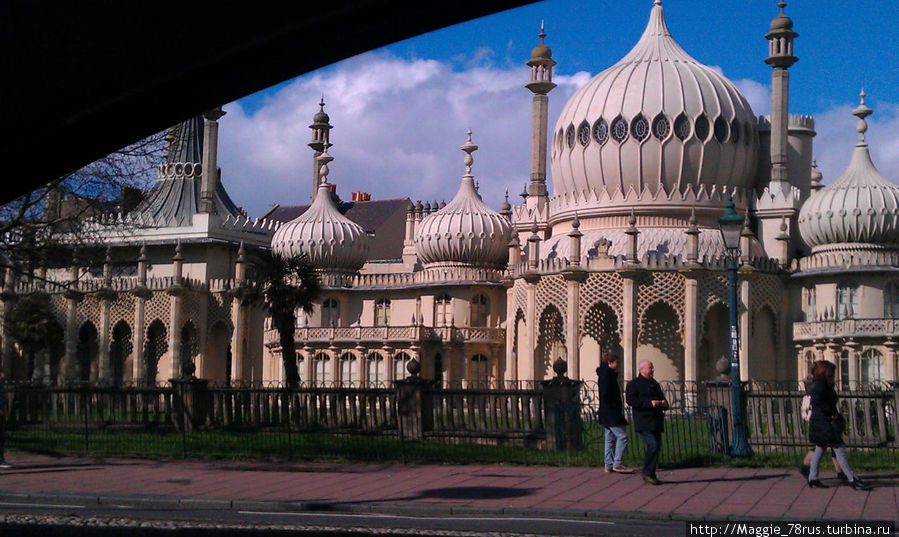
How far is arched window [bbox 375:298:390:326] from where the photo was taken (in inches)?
1898

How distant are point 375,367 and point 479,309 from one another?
Answer: 15.2 ft

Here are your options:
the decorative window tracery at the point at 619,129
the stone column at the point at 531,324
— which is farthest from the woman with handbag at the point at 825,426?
the decorative window tracery at the point at 619,129

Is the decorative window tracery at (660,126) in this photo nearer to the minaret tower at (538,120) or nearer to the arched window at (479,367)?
the minaret tower at (538,120)

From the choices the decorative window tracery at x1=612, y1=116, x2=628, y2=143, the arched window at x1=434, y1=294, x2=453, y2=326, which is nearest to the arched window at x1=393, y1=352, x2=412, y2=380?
the arched window at x1=434, y1=294, x2=453, y2=326

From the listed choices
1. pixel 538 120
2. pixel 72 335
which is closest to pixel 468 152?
pixel 538 120

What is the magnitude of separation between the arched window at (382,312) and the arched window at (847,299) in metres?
17.9

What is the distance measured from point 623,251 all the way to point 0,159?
3351 cm

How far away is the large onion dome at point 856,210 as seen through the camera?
129ft

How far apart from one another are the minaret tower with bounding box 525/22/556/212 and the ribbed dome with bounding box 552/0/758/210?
135 inches

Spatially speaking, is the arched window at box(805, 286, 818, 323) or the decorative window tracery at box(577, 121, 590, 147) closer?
the arched window at box(805, 286, 818, 323)

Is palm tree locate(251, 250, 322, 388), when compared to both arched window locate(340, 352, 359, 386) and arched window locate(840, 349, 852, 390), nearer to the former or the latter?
arched window locate(340, 352, 359, 386)

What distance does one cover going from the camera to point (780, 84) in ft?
142

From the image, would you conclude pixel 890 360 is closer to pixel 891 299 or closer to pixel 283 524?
pixel 891 299

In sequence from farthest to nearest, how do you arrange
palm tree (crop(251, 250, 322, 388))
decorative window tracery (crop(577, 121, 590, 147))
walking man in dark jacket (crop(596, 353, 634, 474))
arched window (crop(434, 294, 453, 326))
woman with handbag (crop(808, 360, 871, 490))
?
arched window (crop(434, 294, 453, 326)) < decorative window tracery (crop(577, 121, 590, 147)) < palm tree (crop(251, 250, 322, 388)) < walking man in dark jacket (crop(596, 353, 634, 474)) < woman with handbag (crop(808, 360, 871, 490))
